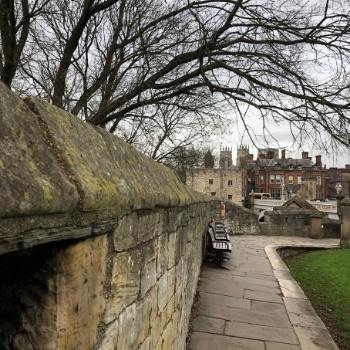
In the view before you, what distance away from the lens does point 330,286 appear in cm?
999

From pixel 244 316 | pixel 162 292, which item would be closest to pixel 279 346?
pixel 244 316

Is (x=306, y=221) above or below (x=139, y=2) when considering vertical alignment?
below

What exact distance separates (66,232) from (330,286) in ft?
31.6

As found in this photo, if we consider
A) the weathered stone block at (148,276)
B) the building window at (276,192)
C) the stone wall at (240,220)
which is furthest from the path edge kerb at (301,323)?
the building window at (276,192)

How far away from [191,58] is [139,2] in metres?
2.48

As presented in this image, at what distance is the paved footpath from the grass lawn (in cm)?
31

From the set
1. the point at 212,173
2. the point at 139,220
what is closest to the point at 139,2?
the point at 139,220

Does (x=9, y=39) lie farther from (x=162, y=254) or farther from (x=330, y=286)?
(x=330, y=286)

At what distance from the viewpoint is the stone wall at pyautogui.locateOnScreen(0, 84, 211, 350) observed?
47.8 inches

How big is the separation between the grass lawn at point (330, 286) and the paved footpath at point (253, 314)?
0.31 metres

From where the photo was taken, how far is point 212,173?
190ft

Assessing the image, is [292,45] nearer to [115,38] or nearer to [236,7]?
[236,7]

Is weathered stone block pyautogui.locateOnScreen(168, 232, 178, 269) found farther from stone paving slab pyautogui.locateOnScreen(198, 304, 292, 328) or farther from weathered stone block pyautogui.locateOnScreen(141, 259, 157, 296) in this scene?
stone paving slab pyautogui.locateOnScreen(198, 304, 292, 328)

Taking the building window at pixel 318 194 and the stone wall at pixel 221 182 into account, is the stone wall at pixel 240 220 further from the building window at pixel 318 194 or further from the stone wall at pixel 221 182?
the building window at pixel 318 194
